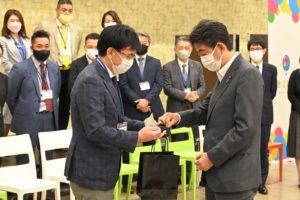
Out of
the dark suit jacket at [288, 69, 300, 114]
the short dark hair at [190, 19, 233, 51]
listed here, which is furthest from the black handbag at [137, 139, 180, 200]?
the dark suit jacket at [288, 69, 300, 114]

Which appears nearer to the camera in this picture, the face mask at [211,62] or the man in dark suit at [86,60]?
the face mask at [211,62]

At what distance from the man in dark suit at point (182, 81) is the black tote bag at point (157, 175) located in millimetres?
3340

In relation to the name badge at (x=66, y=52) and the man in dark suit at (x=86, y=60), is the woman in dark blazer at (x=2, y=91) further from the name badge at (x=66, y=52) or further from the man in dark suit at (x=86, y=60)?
the name badge at (x=66, y=52)

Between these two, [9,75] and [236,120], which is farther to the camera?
[9,75]

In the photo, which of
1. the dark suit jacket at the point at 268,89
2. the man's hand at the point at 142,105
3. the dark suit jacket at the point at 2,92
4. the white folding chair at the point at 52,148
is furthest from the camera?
the dark suit jacket at the point at 268,89

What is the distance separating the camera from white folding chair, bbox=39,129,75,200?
4961 millimetres

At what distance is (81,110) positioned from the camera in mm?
2916

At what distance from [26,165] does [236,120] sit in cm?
257

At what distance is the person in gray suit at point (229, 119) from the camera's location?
2918mm

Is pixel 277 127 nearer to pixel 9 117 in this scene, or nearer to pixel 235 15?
pixel 235 15

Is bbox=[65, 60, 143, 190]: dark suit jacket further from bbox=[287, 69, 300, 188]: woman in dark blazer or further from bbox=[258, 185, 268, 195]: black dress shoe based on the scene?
bbox=[287, 69, 300, 188]: woman in dark blazer

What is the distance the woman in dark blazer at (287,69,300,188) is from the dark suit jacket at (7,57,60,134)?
10.7 ft

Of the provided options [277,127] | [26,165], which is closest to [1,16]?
[26,165]

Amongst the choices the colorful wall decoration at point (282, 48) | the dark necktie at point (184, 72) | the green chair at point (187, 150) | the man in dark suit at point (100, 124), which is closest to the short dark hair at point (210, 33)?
A: the man in dark suit at point (100, 124)
